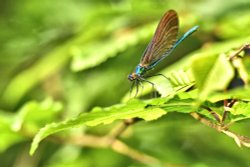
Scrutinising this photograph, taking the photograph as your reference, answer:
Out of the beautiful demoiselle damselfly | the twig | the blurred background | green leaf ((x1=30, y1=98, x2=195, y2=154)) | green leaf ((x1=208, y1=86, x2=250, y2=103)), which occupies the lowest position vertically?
the twig

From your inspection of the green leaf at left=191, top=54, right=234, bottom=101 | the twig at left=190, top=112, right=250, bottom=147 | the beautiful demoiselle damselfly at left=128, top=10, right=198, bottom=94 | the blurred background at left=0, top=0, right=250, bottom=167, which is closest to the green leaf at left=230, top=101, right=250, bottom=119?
the twig at left=190, top=112, right=250, bottom=147

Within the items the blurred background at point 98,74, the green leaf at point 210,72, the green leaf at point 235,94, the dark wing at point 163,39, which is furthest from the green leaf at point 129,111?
the blurred background at point 98,74

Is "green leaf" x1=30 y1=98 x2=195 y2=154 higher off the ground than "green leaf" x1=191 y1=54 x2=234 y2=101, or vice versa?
"green leaf" x1=30 y1=98 x2=195 y2=154

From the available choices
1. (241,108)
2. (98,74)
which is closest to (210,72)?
(241,108)

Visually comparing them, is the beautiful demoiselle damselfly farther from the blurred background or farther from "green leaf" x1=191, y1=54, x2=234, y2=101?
the blurred background

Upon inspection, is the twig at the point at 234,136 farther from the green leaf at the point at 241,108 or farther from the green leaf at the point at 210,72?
the green leaf at the point at 210,72
